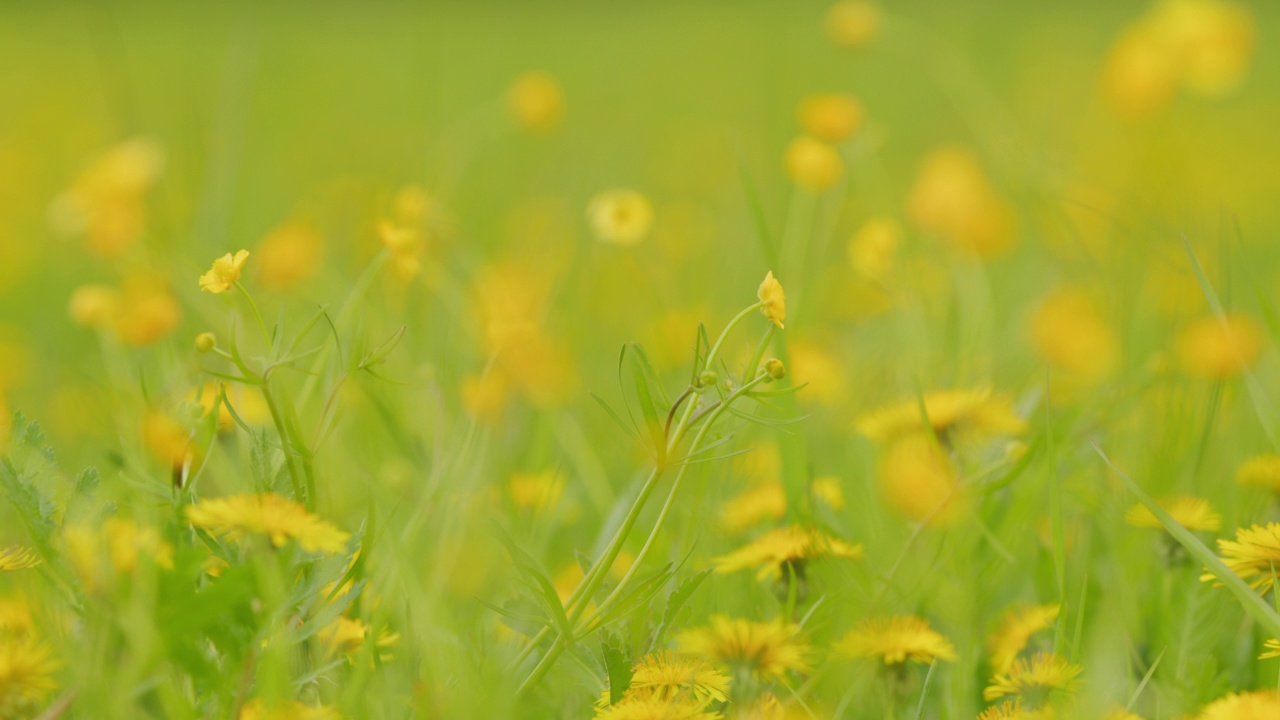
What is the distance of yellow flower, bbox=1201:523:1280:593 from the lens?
2.11 feet

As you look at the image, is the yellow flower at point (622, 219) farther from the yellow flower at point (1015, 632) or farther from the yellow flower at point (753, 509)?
the yellow flower at point (1015, 632)

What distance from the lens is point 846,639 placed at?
27.0 inches

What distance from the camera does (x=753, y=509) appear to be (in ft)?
2.91

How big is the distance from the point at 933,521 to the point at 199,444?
20.4 inches

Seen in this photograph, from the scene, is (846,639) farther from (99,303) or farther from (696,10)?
(696,10)

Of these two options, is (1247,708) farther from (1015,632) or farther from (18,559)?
(18,559)

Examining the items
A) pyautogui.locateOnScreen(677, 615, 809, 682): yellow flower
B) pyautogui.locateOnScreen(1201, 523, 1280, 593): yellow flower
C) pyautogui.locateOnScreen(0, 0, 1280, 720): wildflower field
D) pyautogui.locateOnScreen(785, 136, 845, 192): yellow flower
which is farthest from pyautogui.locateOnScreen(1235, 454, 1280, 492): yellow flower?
pyautogui.locateOnScreen(785, 136, 845, 192): yellow flower

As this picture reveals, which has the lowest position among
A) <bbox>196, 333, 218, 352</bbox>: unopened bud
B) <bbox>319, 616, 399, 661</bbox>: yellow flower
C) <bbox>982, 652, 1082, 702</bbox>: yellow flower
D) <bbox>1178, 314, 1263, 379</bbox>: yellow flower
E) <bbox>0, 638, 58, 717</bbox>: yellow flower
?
<bbox>1178, 314, 1263, 379</bbox>: yellow flower

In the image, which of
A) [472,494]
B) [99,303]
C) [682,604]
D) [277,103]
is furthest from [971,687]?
[277,103]

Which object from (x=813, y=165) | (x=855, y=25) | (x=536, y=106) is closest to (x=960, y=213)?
(x=855, y=25)

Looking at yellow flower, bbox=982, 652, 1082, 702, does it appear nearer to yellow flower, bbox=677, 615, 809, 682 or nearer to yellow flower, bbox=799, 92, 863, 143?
yellow flower, bbox=677, 615, 809, 682

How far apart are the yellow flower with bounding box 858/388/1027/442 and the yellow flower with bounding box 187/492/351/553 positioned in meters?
0.46

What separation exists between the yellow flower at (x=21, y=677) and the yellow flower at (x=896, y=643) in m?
0.44

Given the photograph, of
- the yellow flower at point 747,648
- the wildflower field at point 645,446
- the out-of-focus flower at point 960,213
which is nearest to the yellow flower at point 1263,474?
the wildflower field at point 645,446
